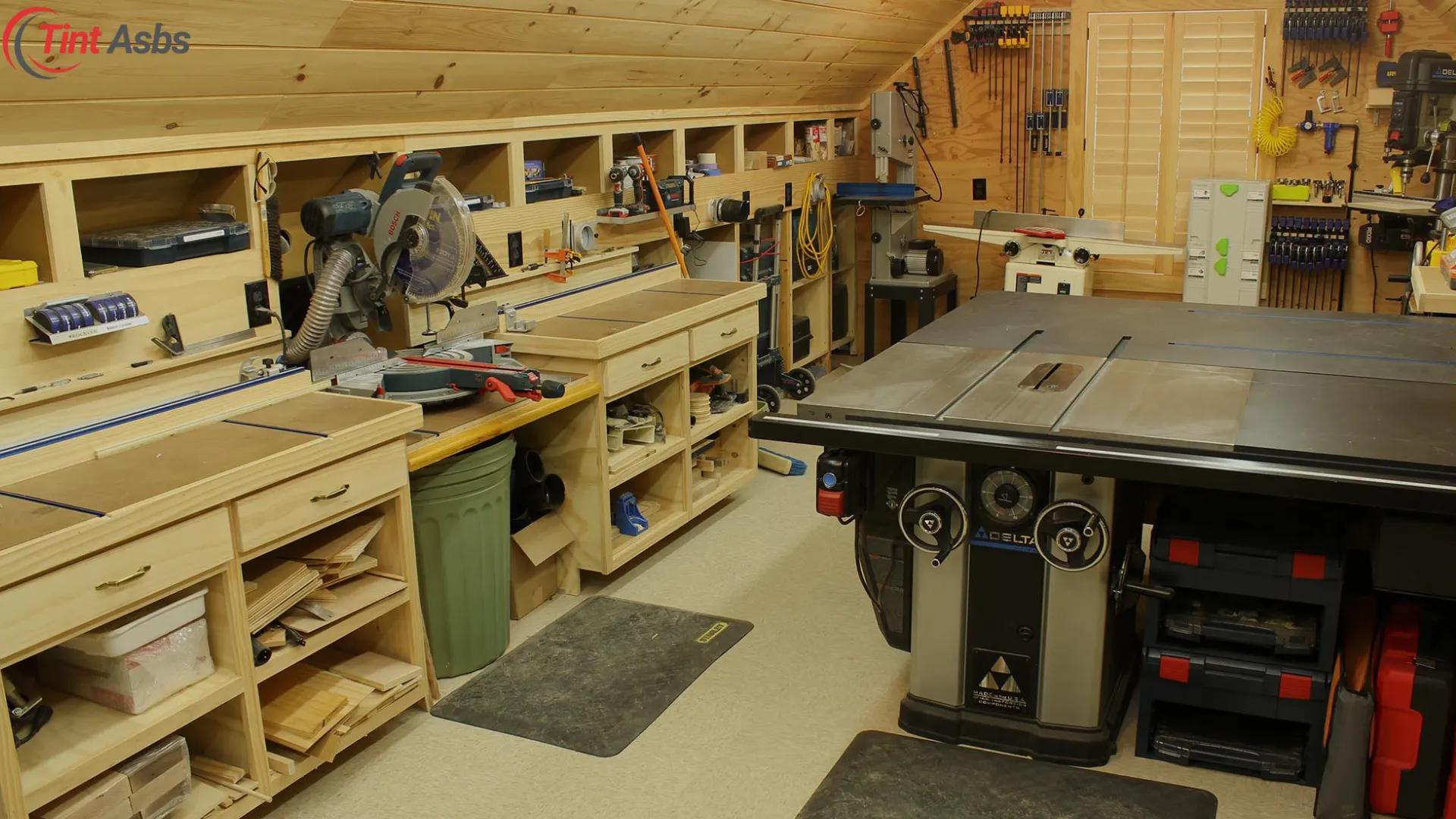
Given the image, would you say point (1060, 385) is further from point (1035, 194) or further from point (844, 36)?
point (1035, 194)

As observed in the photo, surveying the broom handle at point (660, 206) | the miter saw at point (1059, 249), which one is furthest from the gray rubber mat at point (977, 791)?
the miter saw at point (1059, 249)

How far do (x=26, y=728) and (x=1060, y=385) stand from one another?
7.53 feet

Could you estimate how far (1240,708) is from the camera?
109 inches

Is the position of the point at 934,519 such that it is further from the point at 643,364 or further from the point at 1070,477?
the point at 643,364

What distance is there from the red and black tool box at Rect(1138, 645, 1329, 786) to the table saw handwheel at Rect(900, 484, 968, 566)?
0.53 metres

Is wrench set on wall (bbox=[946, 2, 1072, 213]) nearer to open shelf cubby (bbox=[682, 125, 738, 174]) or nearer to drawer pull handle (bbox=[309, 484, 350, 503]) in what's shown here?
open shelf cubby (bbox=[682, 125, 738, 174])

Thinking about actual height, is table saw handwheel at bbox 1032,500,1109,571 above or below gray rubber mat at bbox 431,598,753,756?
above

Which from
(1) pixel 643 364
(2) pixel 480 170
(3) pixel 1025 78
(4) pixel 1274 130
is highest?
(3) pixel 1025 78

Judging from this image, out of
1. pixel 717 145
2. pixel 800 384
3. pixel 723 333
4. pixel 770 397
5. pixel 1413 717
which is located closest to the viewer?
pixel 1413 717

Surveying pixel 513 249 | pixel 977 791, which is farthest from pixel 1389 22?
pixel 977 791

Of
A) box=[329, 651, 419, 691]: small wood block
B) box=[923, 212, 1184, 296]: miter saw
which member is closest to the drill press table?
box=[329, 651, 419, 691]: small wood block

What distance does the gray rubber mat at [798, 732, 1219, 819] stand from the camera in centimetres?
267

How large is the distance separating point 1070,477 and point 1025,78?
4103 mm

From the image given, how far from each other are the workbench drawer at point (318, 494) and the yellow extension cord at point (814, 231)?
3.53 metres
